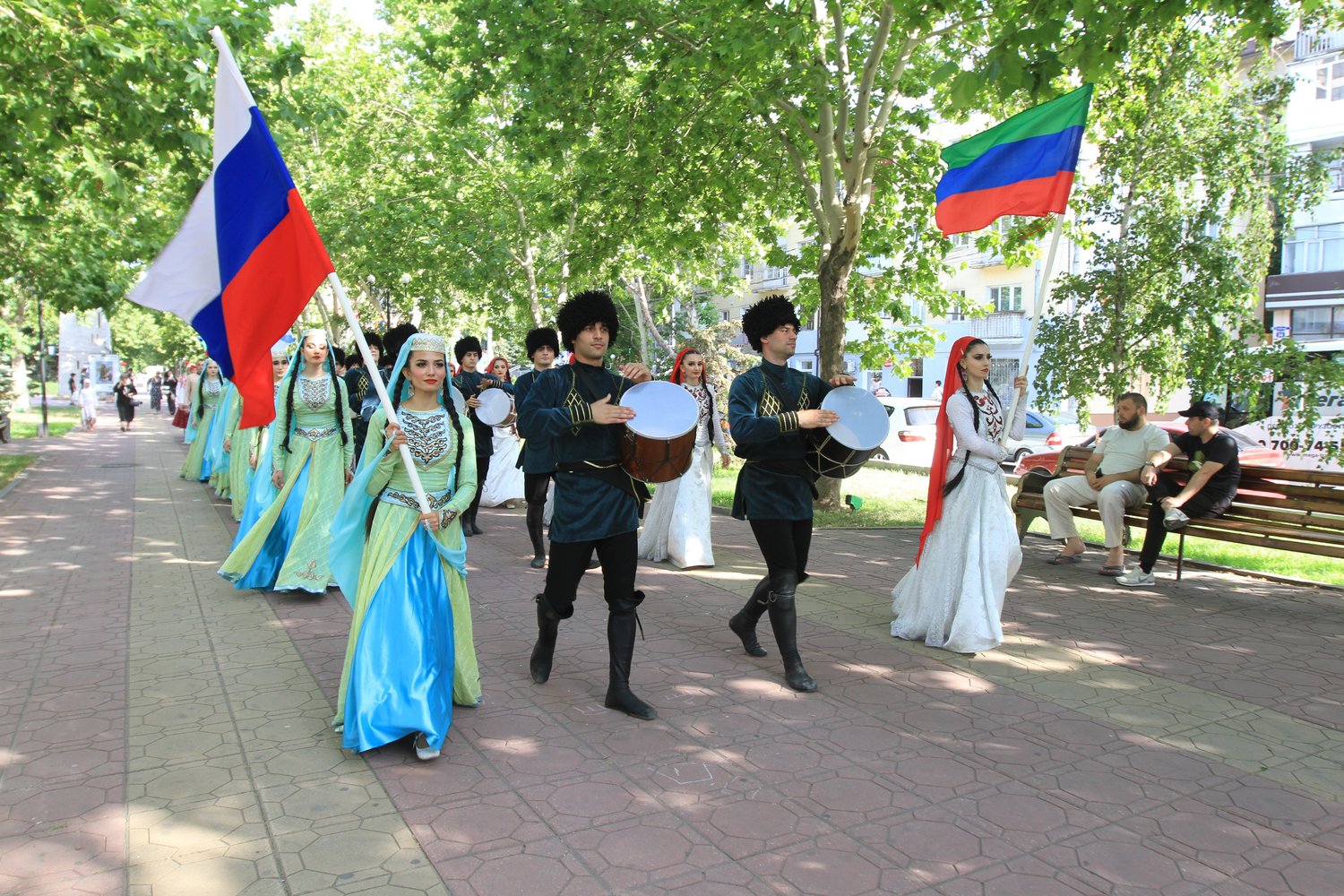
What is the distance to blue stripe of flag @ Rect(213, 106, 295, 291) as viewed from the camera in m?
4.46

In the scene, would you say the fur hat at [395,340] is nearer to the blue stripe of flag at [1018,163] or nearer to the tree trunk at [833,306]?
the blue stripe of flag at [1018,163]

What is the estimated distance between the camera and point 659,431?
16.2ft

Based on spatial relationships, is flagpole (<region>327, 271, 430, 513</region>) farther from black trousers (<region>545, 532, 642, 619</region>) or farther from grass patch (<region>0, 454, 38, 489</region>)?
grass patch (<region>0, 454, 38, 489</region>)

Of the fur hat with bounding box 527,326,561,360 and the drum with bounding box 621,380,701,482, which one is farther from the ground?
the fur hat with bounding box 527,326,561,360

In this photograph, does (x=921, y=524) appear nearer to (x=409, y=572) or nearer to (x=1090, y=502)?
(x=1090, y=502)

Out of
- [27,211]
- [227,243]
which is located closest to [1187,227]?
[227,243]

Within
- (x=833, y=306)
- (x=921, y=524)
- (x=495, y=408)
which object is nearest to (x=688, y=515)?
(x=495, y=408)

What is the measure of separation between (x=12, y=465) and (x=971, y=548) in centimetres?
1814

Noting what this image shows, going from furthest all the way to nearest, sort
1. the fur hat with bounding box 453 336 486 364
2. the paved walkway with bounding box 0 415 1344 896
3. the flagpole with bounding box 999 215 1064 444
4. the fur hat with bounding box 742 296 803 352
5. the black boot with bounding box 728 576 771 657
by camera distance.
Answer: the fur hat with bounding box 453 336 486 364 < the flagpole with bounding box 999 215 1064 444 < the black boot with bounding box 728 576 771 657 < the fur hat with bounding box 742 296 803 352 < the paved walkway with bounding box 0 415 1344 896

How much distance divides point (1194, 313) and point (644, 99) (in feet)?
22.4

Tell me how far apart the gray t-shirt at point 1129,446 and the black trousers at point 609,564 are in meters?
5.57

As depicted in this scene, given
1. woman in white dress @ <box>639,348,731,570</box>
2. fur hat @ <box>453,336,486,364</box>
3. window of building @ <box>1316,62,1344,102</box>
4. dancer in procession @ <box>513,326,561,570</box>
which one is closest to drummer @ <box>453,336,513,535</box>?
fur hat @ <box>453,336,486,364</box>

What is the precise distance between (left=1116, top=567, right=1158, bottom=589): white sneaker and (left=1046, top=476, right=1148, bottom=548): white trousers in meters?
0.41

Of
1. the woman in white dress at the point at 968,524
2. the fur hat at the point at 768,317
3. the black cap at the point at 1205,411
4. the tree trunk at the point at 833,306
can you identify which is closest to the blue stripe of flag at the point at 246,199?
the fur hat at the point at 768,317
